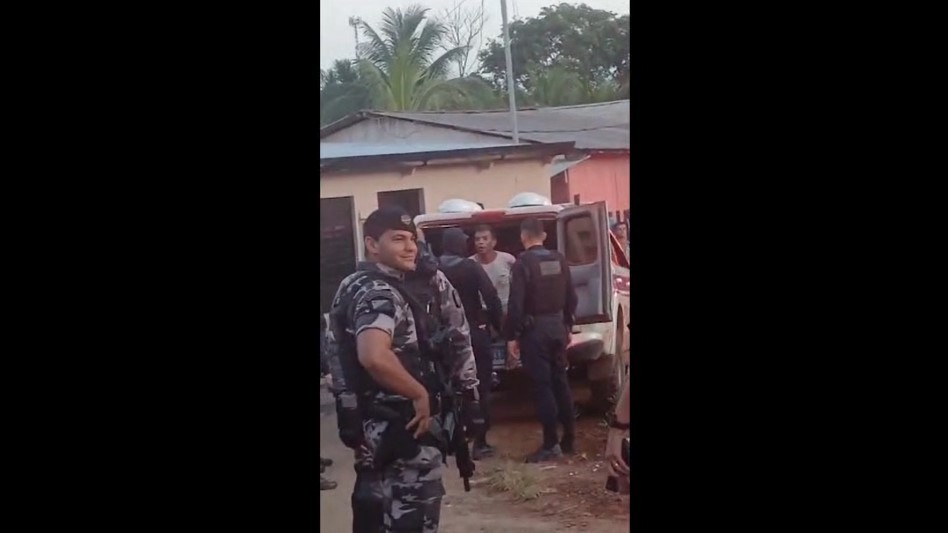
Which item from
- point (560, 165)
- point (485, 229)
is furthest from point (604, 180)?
point (485, 229)

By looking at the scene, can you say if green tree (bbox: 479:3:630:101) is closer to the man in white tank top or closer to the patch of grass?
the man in white tank top

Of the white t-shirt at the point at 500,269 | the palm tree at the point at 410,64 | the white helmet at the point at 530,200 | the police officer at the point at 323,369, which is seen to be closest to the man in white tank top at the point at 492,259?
the white t-shirt at the point at 500,269

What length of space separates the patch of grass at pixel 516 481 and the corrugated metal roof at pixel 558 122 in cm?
97

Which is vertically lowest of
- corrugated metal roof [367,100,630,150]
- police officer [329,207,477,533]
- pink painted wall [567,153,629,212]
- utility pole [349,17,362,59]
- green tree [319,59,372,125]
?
police officer [329,207,477,533]

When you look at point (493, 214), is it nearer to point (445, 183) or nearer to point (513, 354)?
point (445, 183)

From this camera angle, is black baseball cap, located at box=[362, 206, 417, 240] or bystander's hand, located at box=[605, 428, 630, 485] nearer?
bystander's hand, located at box=[605, 428, 630, 485]

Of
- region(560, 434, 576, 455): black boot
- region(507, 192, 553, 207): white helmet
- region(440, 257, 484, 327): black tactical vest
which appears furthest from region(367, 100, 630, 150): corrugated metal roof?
region(560, 434, 576, 455): black boot

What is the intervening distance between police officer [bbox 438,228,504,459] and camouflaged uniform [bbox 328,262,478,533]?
22 millimetres

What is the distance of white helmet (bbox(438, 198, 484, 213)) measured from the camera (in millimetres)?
2590

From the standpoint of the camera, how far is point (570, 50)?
2527 mm

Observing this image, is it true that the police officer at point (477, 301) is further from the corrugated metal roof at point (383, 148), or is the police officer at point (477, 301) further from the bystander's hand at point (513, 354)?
the corrugated metal roof at point (383, 148)

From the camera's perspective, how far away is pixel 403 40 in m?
2.60
